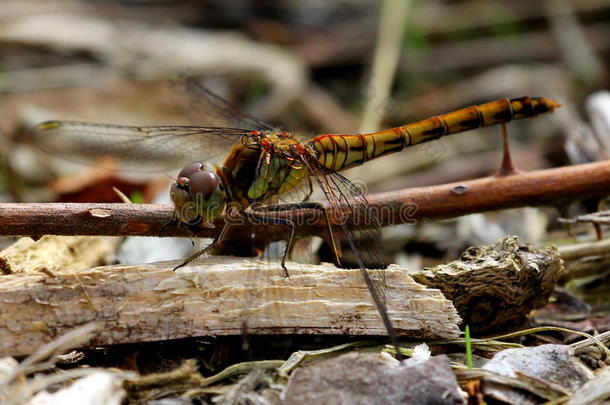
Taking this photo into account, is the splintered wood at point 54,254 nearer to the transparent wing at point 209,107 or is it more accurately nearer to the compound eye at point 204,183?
the compound eye at point 204,183

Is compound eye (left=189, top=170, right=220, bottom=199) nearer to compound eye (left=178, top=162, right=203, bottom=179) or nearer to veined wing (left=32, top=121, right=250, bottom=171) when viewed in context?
compound eye (left=178, top=162, right=203, bottom=179)

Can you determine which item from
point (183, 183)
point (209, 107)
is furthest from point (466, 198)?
point (209, 107)

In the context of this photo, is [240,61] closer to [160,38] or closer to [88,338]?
[160,38]

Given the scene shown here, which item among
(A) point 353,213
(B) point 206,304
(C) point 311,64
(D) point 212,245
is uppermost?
(C) point 311,64

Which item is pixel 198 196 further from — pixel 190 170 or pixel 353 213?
pixel 353 213

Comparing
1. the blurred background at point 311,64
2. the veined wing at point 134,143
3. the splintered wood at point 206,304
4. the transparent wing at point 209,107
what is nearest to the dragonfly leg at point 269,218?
the splintered wood at point 206,304

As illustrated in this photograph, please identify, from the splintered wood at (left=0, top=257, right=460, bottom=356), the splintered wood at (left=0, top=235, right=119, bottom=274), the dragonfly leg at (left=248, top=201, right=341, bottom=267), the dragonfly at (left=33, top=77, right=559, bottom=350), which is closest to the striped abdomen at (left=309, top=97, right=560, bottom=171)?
the dragonfly at (left=33, top=77, right=559, bottom=350)
